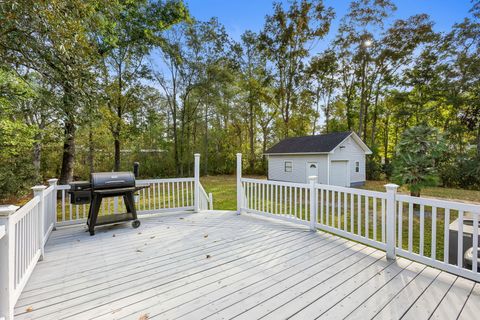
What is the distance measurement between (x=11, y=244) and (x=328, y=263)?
2.91 metres

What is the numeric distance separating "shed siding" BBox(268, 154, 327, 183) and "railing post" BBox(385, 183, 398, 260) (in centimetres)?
968

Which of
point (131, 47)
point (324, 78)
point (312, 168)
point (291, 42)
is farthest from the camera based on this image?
point (324, 78)

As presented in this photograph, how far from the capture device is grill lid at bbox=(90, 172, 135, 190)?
3.65 metres

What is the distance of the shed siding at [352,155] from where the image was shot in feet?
41.1

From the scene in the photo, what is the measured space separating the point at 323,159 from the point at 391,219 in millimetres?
9783

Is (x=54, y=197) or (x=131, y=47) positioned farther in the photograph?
(x=131, y=47)

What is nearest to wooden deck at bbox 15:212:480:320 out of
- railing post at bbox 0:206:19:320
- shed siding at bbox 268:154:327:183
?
railing post at bbox 0:206:19:320

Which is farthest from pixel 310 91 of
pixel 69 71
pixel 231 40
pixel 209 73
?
pixel 69 71

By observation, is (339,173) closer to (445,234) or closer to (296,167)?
(296,167)

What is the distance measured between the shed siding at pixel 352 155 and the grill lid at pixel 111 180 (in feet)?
35.0

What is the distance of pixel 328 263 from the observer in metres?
2.66

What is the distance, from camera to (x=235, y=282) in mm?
2275

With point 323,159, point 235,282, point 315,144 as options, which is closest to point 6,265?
point 235,282

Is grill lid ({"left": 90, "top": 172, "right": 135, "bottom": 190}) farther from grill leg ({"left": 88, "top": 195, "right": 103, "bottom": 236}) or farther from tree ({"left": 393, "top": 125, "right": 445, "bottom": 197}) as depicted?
tree ({"left": 393, "top": 125, "right": 445, "bottom": 197})
